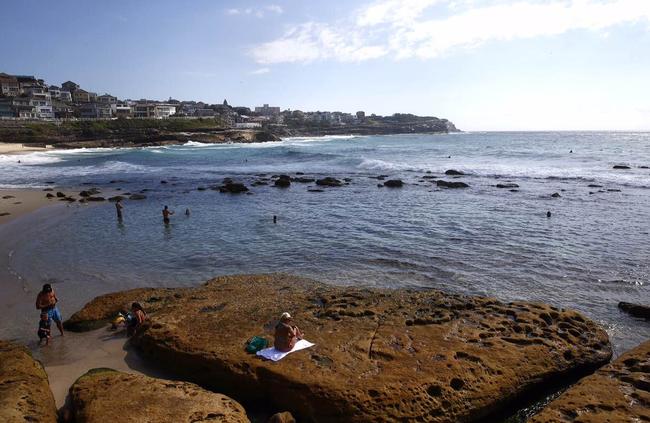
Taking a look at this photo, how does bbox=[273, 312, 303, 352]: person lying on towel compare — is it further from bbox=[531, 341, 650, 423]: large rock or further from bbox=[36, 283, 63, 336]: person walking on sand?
bbox=[36, 283, 63, 336]: person walking on sand

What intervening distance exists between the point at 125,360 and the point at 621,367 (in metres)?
10.3

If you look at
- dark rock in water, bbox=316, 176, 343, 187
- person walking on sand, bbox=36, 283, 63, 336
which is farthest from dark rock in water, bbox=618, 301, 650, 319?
dark rock in water, bbox=316, 176, 343, 187

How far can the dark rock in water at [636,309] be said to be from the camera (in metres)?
11.9

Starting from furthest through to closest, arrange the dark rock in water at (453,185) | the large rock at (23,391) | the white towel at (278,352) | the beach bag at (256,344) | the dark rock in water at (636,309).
Answer: the dark rock in water at (453,185), the dark rock in water at (636,309), the beach bag at (256,344), the white towel at (278,352), the large rock at (23,391)

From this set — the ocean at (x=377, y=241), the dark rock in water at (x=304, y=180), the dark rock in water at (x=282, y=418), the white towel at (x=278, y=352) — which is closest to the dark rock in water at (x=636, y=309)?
the ocean at (x=377, y=241)

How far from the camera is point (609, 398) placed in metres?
7.26

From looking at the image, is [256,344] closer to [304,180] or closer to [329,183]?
[329,183]

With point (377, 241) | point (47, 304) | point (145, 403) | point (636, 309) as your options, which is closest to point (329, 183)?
point (377, 241)

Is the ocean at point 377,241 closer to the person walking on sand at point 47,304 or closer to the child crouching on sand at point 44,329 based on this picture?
the child crouching on sand at point 44,329

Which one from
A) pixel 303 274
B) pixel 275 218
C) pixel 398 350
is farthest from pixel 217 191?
pixel 398 350

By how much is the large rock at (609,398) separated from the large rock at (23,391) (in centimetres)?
790

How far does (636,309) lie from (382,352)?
8367 millimetres

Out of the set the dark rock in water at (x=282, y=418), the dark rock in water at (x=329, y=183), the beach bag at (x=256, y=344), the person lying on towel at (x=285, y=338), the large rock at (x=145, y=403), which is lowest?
the dark rock in water at (x=329, y=183)

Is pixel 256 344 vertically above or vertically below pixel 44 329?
above
